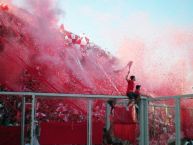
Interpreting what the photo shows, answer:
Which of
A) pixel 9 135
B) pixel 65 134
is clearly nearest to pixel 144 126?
pixel 65 134

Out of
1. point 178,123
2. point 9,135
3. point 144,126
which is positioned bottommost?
point 9,135

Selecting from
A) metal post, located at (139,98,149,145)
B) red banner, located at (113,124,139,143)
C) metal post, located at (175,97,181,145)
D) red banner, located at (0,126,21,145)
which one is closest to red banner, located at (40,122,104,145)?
red banner, located at (0,126,21,145)

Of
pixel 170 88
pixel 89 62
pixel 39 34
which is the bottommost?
pixel 170 88

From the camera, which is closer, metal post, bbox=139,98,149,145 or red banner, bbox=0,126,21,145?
metal post, bbox=139,98,149,145

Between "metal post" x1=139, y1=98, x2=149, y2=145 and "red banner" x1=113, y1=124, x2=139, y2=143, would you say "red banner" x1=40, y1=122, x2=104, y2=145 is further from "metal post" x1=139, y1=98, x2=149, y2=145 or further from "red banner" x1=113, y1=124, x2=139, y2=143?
"metal post" x1=139, y1=98, x2=149, y2=145

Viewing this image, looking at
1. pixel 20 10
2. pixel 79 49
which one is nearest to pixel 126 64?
pixel 79 49

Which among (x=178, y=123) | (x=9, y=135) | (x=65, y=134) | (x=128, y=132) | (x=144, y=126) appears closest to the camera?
(x=178, y=123)

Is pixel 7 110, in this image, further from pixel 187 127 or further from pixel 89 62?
pixel 187 127

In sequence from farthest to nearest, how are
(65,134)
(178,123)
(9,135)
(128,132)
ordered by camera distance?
(65,134) → (9,135) → (128,132) → (178,123)

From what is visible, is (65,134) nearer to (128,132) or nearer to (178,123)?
(128,132)

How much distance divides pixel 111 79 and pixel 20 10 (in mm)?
5189

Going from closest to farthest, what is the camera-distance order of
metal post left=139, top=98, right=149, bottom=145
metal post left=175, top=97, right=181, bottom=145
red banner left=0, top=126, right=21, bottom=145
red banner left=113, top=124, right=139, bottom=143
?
metal post left=175, top=97, right=181, bottom=145
metal post left=139, top=98, right=149, bottom=145
red banner left=113, top=124, right=139, bottom=143
red banner left=0, top=126, right=21, bottom=145

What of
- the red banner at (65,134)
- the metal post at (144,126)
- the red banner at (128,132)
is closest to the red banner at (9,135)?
the red banner at (65,134)

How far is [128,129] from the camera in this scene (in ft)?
37.2
